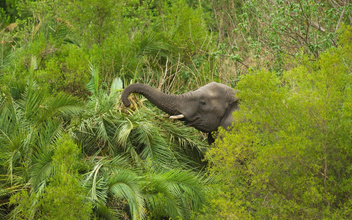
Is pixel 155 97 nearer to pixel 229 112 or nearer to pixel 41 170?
pixel 229 112

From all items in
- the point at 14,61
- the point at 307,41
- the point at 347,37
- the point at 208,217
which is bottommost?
the point at 14,61

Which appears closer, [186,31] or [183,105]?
[183,105]

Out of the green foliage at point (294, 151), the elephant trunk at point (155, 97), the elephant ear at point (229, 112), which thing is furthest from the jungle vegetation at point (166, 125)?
the elephant trunk at point (155, 97)

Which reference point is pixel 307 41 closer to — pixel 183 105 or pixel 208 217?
pixel 183 105

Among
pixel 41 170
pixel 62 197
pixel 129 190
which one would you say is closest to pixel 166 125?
pixel 129 190

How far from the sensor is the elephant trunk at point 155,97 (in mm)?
8961

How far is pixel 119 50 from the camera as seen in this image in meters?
12.7

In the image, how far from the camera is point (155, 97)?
9.12 m

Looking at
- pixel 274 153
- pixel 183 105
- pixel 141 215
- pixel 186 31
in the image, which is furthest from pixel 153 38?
pixel 274 153

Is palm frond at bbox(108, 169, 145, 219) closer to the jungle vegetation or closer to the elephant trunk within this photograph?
the jungle vegetation

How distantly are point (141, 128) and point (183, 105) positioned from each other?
3.45 ft

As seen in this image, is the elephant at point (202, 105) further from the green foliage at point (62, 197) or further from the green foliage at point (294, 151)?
the green foliage at point (294, 151)

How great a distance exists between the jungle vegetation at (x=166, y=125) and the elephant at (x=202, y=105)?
Result: 594 millimetres

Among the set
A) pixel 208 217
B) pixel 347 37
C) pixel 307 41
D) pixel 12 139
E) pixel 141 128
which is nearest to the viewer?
pixel 347 37
